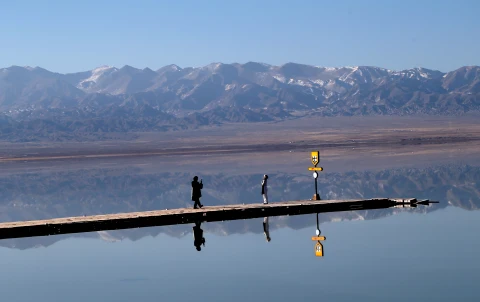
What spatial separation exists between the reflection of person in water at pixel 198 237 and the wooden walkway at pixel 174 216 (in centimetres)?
101

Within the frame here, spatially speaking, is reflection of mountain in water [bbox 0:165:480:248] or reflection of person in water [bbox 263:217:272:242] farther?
reflection of mountain in water [bbox 0:165:480:248]

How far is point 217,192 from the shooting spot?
5934 centimetres

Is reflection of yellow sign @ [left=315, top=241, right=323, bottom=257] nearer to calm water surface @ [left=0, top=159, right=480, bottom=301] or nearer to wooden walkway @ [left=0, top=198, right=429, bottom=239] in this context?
calm water surface @ [left=0, top=159, right=480, bottom=301]

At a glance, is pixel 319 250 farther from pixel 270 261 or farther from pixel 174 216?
A: pixel 174 216

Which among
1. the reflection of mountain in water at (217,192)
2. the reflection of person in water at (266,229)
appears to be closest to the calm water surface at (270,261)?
the reflection of person in water at (266,229)

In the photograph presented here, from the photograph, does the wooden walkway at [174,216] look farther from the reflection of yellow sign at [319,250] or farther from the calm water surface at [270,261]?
the reflection of yellow sign at [319,250]

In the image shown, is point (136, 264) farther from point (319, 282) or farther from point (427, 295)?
point (427, 295)

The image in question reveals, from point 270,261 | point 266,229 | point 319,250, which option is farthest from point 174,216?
point 270,261

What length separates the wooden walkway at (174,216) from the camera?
128ft

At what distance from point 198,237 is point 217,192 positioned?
22421 millimetres

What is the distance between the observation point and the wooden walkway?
39062 mm

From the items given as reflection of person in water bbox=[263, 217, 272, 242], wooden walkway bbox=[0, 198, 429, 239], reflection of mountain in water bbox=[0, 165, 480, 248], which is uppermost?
wooden walkway bbox=[0, 198, 429, 239]

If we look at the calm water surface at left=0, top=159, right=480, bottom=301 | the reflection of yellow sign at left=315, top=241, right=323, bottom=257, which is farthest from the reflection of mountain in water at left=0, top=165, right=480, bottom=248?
the reflection of yellow sign at left=315, top=241, right=323, bottom=257

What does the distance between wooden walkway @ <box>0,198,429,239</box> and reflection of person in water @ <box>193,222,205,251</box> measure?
101 centimetres
